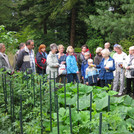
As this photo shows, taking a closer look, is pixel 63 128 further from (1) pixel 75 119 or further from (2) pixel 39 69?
(2) pixel 39 69

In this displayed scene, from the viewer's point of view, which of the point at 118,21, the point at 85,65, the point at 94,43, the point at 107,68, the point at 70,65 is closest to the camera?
the point at 107,68

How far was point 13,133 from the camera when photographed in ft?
7.18

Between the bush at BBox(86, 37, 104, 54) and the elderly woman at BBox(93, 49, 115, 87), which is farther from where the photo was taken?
the bush at BBox(86, 37, 104, 54)

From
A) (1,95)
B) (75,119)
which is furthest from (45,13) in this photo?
(75,119)

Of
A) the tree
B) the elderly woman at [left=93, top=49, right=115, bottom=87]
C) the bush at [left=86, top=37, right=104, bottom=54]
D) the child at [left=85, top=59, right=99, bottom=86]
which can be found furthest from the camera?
the bush at [left=86, top=37, right=104, bottom=54]

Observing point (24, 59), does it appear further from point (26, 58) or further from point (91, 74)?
point (91, 74)

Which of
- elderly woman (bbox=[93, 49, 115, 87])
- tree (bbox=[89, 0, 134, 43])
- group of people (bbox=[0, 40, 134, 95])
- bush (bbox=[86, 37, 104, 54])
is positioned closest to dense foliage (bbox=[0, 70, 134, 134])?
group of people (bbox=[0, 40, 134, 95])

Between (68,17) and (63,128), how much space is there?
50.0 feet

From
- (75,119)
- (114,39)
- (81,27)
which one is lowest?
(75,119)

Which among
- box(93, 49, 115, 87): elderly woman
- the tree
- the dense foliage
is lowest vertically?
the dense foliage

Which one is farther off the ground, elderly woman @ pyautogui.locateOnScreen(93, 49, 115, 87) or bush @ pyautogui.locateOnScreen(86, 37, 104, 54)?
bush @ pyautogui.locateOnScreen(86, 37, 104, 54)

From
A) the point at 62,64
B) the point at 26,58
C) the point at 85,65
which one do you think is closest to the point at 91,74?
the point at 85,65

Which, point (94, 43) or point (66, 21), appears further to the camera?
point (66, 21)

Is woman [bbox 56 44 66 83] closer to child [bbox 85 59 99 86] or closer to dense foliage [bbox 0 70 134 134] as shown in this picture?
child [bbox 85 59 99 86]
